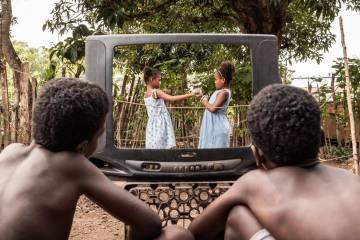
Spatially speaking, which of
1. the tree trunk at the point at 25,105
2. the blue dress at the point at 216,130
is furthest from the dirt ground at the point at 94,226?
the blue dress at the point at 216,130

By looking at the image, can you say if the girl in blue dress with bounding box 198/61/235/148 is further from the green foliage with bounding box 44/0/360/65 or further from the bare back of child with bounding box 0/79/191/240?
the green foliage with bounding box 44/0/360/65

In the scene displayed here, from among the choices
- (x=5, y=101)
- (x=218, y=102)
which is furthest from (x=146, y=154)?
(x=5, y=101)

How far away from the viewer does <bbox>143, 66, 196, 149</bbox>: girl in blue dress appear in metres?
3.38

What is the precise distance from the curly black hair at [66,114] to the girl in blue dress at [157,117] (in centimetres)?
134

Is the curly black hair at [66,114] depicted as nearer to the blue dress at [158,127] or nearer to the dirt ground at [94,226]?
the blue dress at [158,127]

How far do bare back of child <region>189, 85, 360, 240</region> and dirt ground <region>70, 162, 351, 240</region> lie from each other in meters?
2.97

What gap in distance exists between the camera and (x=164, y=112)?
11.5 feet

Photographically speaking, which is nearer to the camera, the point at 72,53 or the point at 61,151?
the point at 61,151

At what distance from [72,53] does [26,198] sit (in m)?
4.27

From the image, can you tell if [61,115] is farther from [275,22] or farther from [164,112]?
[275,22]

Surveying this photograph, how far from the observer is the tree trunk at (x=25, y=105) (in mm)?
6672

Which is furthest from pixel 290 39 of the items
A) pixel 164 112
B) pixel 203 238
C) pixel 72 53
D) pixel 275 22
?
pixel 203 238

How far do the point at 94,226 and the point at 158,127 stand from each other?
7.75 ft

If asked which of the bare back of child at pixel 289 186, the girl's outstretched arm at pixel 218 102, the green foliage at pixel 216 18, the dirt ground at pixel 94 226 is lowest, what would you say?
the dirt ground at pixel 94 226
